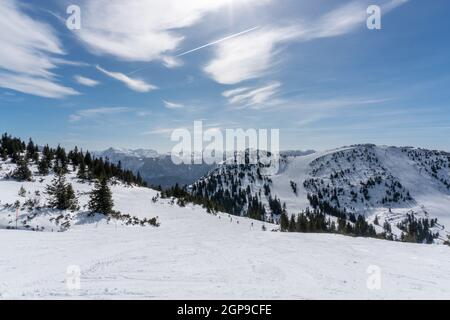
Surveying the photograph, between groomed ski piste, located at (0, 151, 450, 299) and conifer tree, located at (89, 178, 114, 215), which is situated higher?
conifer tree, located at (89, 178, 114, 215)

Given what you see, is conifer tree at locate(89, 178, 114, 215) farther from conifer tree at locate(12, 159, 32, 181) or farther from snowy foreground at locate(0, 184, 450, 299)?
conifer tree at locate(12, 159, 32, 181)

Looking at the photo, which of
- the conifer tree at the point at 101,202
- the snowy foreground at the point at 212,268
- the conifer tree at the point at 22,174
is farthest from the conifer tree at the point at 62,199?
the snowy foreground at the point at 212,268

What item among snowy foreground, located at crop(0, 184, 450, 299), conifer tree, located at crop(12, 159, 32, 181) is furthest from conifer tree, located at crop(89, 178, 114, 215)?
conifer tree, located at crop(12, 159, 32, 181)

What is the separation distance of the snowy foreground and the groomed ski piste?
0.03 metres

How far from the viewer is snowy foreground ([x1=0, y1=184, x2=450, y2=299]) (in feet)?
31.3

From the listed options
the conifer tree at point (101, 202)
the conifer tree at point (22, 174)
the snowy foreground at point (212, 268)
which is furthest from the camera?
the conifer tree at point (22, 174)

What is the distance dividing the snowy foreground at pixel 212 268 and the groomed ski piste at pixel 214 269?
33 millimetres

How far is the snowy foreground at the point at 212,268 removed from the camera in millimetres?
9547

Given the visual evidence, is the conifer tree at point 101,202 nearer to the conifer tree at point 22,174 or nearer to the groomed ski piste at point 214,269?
the groomed ski piste at point 214,269

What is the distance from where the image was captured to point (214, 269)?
40.2 ft

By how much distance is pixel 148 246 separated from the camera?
55.7 ft
